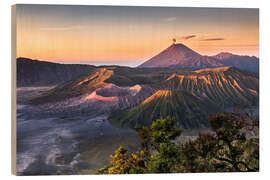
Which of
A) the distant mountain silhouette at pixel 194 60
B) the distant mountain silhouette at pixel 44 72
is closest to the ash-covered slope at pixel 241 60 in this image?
the distant mountain silhouette at pixel 194 60

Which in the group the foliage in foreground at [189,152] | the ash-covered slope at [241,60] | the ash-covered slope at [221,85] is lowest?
the foliage in foreground at [189,152]

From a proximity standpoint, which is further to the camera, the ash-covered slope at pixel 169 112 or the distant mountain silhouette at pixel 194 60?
the distant mountain silhouette at pixel 194 60

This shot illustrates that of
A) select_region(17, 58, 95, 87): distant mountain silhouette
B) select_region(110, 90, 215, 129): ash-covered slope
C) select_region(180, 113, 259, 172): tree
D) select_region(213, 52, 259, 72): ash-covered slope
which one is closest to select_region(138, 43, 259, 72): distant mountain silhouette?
select_region(213, 52, 259, 72): ash-covered slope

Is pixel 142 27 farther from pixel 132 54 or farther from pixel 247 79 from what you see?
pixel 247 79

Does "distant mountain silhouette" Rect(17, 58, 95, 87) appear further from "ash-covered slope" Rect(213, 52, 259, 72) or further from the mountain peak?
"ash-covered slope" Rect(213, 52, 259, 72)

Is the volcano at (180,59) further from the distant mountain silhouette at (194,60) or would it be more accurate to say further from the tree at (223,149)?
the tree at (223,149)

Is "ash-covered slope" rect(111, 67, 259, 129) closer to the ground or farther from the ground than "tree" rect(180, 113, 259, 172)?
farther from the ground
